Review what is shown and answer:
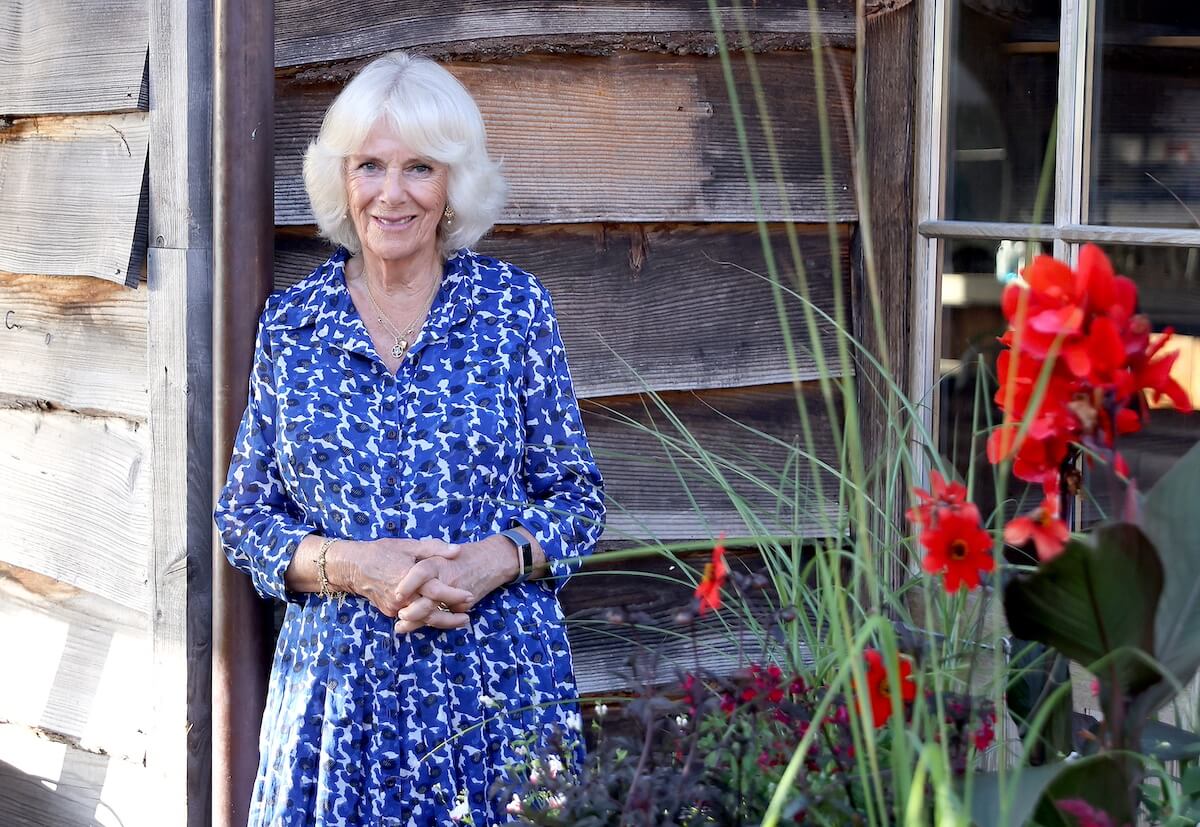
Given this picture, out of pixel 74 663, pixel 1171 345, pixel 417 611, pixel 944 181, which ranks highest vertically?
pixel 944 181

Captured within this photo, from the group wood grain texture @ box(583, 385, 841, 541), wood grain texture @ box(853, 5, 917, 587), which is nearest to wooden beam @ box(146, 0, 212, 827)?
wood grain texture @ box(583, 385, 841, 541)

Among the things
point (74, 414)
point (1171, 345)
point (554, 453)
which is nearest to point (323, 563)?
point (554, 453)

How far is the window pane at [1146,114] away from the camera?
6.23ft

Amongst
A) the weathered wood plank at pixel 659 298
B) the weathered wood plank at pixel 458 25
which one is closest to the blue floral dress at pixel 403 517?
the weathered wood plank at pixel 659 298

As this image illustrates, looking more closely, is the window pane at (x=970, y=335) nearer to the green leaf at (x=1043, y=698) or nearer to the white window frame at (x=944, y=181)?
the white window frame at (x=944, y=181)

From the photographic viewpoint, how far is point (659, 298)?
2346 millimetres

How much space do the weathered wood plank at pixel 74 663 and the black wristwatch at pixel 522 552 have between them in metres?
0.79

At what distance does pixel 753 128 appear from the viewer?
2352 mm

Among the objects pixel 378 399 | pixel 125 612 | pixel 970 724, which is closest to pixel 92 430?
pixel 125 612

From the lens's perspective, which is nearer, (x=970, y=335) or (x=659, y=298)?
(x=970, y=335)

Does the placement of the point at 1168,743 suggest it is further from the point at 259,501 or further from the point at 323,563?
the point at 259,501

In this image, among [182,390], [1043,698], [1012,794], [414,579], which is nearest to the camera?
[1012,794]

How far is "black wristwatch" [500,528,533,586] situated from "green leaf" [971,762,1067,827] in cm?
107

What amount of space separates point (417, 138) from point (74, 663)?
1.32 metres
